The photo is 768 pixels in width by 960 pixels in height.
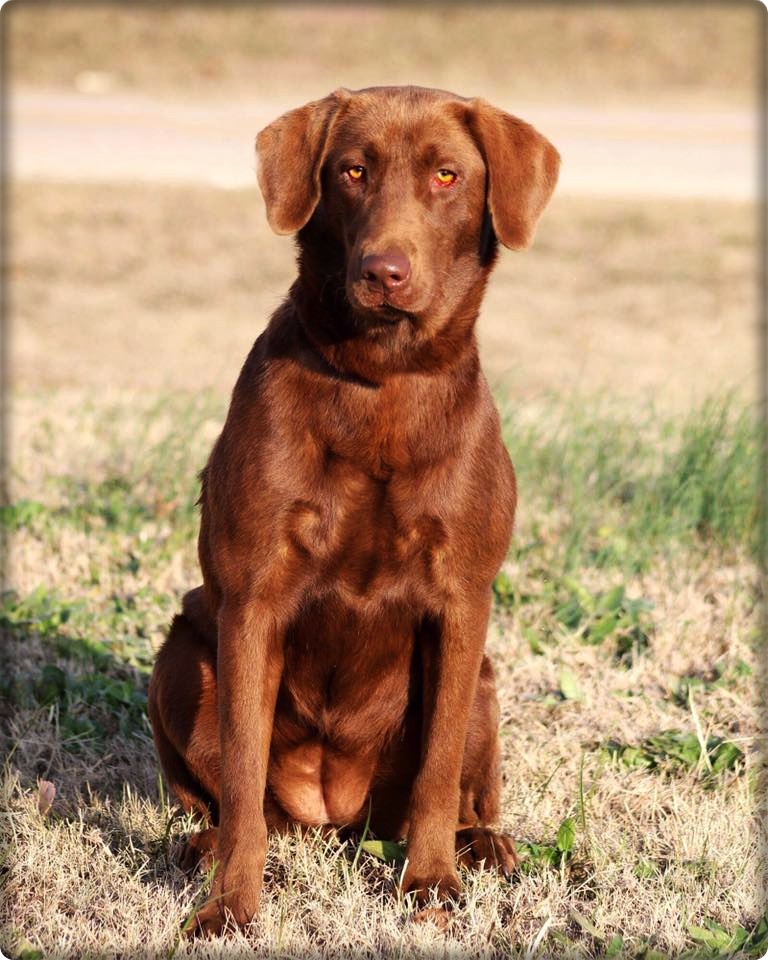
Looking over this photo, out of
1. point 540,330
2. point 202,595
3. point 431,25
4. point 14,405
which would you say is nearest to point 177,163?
point 540,330

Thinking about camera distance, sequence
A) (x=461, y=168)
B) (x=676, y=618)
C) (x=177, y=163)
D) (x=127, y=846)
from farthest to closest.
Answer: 1. (x=177, y=163)
2. (x=676, y=618)
3. (x=127, y=846)
4. (x=461, y=168)

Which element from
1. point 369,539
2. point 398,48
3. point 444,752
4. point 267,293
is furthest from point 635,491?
point 398,48

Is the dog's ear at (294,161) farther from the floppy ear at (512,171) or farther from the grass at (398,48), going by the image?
the grass at (398,48)

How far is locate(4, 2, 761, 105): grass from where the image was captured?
20453mm

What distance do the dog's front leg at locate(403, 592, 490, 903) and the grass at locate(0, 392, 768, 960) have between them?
0.10m

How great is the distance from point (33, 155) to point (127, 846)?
1192cm

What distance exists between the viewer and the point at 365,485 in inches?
127

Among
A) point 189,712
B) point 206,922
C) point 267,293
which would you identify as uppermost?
point 267,293

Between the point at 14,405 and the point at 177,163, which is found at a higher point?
the point at 177,163

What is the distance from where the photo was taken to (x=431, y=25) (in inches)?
895

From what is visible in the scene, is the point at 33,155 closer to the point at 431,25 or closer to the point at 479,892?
the point at 431,25

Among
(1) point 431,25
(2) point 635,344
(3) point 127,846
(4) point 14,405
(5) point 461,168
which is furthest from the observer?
(1) point 431,25

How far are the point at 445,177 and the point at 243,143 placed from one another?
12.5 m

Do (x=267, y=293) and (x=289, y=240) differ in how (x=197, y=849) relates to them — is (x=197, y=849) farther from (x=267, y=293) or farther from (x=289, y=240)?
(x=289, y=240)
